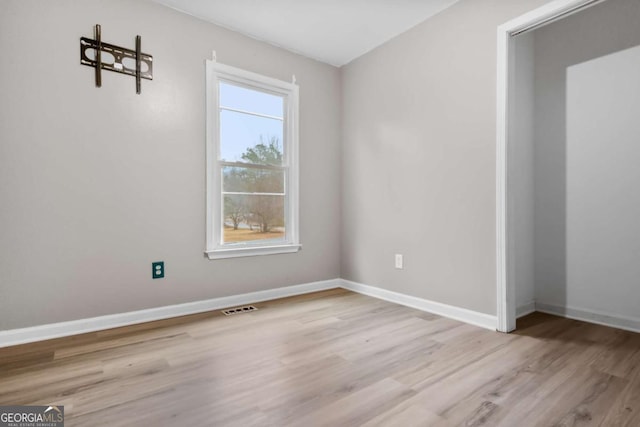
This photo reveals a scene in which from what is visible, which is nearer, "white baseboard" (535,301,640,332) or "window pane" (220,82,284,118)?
"white baseboard" (535,301,640,332)

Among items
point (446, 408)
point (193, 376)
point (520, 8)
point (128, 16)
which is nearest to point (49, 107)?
point (128, 16)

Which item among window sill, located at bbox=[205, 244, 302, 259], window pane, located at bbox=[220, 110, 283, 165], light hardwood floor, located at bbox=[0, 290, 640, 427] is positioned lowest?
light hardwood floor, located at bbox=[0, 290, 640, 427]

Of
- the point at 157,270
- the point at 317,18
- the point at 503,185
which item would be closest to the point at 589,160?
the point at 503,185

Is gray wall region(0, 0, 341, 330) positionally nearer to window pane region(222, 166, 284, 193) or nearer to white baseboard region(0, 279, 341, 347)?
white baseboard region(0, 279, 341, 347)

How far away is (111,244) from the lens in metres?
2.31

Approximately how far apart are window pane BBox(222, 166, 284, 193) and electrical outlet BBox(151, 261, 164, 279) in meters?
0.79

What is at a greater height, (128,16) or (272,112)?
(128,16)

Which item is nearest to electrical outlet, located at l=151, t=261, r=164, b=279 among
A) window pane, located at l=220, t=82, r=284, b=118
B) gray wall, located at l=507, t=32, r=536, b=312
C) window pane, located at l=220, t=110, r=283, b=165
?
window pane, located at l=220, t=110, r=283, b=165

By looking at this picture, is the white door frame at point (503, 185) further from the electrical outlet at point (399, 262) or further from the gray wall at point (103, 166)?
the gray wall at point (103, 166)

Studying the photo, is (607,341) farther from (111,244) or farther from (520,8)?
(111,244)

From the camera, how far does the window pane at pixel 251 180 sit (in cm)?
289

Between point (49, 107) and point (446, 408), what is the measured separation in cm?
280

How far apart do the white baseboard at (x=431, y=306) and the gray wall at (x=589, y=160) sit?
804 mm

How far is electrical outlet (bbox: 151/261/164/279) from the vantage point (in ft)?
→ 8.14
